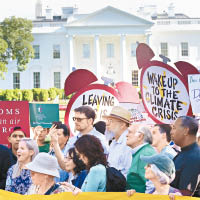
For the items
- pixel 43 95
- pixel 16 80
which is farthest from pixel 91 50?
pixel 43 95

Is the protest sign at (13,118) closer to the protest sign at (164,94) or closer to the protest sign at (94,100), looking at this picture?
the protest sign at (94,100)

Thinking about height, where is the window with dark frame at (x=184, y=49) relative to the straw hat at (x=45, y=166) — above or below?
above

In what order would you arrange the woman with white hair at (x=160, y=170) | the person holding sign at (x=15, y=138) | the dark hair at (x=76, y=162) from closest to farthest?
the woman with white hair at (x=160, y=170) → the dark hair at (x=76, y=162) → the person holding sign at (x=15, y=138)

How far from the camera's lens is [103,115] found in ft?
19.0

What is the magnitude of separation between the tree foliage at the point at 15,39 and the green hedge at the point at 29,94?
3.66m

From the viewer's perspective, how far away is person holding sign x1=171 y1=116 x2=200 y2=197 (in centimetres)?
438

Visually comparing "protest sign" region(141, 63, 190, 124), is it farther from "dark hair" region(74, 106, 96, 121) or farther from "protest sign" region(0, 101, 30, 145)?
"protest sign" region(0, 101, 30, 145)

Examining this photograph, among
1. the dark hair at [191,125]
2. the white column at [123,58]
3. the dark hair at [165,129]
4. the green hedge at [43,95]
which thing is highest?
the white column at [123,58]

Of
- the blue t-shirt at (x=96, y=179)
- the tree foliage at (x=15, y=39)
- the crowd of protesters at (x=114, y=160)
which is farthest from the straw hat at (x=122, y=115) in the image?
the tree foliage at (x=15, y=39)

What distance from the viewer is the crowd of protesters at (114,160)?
14.4 feet

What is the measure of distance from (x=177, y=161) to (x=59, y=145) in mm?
1566

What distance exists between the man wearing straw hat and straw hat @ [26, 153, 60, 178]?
1.99ft

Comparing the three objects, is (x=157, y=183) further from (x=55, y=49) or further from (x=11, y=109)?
(x=55, y=49)

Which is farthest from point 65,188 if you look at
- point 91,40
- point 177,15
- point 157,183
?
point 177,15
